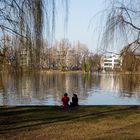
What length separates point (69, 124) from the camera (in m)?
12.7

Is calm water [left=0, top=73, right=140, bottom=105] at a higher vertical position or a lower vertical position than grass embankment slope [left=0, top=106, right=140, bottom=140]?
lower

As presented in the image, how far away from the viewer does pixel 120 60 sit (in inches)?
570

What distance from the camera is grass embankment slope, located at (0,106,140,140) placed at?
10844mm

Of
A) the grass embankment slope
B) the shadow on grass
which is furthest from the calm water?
the grass embankment slope

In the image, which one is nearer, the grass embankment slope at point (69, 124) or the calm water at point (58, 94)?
the grass embankment slope at point (69, 124)

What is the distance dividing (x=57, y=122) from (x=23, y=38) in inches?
167

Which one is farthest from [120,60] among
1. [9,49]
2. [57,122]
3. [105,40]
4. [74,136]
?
[9,49]

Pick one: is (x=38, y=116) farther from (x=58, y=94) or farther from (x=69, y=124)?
(x=58, y=94)

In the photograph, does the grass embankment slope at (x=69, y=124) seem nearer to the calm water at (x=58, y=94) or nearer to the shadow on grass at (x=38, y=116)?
the shadow on grass at (x=38, y=116)

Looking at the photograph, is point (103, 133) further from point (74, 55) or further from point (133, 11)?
point (74, 55)

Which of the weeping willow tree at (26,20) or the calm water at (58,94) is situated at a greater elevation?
the weeping willow tree at (26,20)

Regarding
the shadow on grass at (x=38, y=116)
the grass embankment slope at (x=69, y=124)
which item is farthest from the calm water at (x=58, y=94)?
the grass embankment slope at (x=69, y=124)

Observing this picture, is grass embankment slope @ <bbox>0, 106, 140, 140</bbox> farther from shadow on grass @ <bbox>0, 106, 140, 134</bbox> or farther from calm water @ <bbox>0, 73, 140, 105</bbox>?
calm water @ <bbox>0, 73, 140, 105</bbox>

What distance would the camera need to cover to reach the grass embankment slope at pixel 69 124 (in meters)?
10.8
